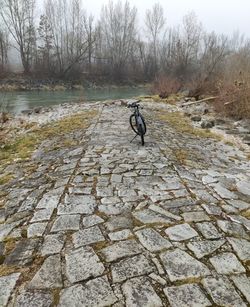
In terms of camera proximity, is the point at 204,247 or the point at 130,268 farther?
the point at 204,247

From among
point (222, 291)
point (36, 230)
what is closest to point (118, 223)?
point (36, 230)

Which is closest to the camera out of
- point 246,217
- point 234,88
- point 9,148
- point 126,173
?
point 246,217

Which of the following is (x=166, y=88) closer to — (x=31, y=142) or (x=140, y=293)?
(x=31, y=142)

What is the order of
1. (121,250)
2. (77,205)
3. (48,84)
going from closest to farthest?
(121,250)
(77,205)
(48,84)

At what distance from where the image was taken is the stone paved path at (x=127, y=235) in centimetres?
229

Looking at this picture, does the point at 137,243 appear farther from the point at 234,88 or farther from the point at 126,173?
the point at 234,88

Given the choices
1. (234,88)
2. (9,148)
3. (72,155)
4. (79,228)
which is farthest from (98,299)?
(234,88)

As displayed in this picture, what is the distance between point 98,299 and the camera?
2207mm

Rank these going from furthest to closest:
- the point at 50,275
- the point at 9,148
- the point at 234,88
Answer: the point at 234,88
the point at 9,148
the point at 50,275

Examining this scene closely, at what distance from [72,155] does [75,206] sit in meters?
2.32

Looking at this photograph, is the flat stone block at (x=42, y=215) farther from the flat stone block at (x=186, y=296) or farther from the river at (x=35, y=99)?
the river at (x=35, y=99)

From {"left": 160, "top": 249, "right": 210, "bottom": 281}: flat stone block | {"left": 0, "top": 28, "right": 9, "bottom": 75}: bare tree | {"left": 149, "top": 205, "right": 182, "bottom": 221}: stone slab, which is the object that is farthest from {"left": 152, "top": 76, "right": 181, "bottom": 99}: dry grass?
{"left": 0, "top": 28, "right": 9, "bottom": 75}: bare tree

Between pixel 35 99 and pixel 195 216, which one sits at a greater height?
pixel 195 216

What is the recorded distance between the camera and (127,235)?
3.01 meters
